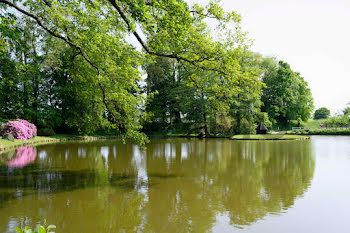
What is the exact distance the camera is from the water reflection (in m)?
4.92

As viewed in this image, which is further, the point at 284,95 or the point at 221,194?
the point at 284,95

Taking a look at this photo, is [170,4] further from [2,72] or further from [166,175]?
[2,72]

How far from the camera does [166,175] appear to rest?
29.9 ft

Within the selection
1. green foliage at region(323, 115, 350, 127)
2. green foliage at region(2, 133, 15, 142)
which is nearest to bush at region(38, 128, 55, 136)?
green foliage at region(2, 133, 15, 142)

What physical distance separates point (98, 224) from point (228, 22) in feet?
25.3

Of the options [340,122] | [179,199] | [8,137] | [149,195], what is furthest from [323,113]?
[149,195]

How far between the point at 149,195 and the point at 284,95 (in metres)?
43.5

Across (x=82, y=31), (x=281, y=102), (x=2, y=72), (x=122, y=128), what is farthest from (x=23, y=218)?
(x=281, y=102)

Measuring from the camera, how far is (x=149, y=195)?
659cm

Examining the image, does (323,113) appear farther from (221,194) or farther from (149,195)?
(149,195)

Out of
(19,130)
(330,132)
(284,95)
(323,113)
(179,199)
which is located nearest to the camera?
(179,199)

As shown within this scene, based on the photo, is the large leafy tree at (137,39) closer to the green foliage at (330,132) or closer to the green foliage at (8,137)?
the green foliage at (8,137)

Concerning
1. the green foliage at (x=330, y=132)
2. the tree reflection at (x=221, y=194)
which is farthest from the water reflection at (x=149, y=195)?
the green foliage at (x=330, y=132)

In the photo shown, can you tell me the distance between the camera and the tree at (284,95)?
1770 inches
